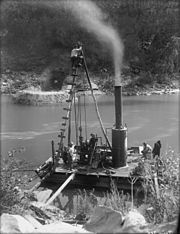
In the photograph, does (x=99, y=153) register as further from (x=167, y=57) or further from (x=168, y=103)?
(x=167, y=57)

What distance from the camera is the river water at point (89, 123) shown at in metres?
13.6

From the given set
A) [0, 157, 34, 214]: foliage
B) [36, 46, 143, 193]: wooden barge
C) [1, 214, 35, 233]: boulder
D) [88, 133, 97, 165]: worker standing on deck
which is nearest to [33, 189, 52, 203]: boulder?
[36, 46, 143, 193]: wooden barge

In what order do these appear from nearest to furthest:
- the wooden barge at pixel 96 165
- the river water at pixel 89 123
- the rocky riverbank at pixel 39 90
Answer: the wooden barge at pixel 96 165
the river water at pixel 89 123
the rocky riverbank at pixel 39 90

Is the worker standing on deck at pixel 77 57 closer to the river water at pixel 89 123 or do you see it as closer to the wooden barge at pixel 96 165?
the wooden barge at pixel 96 165

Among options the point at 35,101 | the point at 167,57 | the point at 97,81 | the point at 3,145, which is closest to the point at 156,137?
the point at 3,145

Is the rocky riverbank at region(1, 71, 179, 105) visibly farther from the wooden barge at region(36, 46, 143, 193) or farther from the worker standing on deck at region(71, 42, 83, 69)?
the wooden barge at region(36, 46, 143, 193)

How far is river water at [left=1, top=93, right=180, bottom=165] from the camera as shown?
44.7 feet

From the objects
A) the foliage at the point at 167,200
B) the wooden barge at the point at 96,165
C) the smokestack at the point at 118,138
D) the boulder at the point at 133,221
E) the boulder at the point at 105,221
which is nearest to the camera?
the boulder at the point at 133,221

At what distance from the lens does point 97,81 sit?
33.8 metres

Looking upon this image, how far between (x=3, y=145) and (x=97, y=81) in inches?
808

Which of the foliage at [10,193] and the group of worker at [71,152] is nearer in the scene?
the foliage at [10,193]

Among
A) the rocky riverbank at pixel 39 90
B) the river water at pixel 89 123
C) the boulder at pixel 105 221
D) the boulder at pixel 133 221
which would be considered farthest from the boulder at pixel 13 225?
the rocky riverbank at pixel 39 90

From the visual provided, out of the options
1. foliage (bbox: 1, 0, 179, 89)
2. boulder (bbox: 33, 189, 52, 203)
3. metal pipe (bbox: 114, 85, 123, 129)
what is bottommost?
boulder (bbox: 33, 189, 52, 203)

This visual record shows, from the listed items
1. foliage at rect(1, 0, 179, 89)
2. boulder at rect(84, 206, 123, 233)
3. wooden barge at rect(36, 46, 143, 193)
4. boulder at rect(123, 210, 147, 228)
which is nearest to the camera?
boulder at rect(123, 210, 147, 228)
